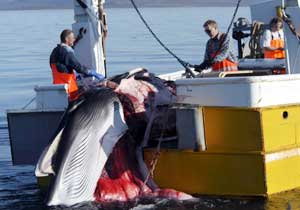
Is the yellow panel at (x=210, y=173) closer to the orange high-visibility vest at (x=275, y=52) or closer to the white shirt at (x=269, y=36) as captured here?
the orange high-visibility vest at (x=275, y=52)

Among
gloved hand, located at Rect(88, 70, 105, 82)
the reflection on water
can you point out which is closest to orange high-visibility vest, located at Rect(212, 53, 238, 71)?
gloved hand, located at Rect(88, 70, 105, 82)

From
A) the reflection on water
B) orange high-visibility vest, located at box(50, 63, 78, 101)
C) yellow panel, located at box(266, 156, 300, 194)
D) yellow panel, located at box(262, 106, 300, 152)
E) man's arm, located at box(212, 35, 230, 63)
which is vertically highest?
man's arm, located at box(212, 35, 230, 63)

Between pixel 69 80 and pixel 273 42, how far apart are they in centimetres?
386

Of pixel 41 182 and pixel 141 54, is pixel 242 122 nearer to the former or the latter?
pixel 41 182

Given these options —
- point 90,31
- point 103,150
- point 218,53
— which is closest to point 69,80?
point 90,31

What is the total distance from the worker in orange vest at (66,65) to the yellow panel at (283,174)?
303 cm

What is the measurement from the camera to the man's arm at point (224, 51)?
44.1 ft

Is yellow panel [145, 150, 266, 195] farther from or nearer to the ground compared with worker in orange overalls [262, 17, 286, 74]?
nearer to the ground

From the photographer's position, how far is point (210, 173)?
11.8 m

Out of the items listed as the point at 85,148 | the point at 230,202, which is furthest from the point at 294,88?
the point at 85,148

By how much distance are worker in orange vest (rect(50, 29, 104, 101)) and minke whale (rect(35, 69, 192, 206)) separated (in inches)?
29.2

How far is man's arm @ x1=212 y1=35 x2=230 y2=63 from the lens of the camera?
13.4 m

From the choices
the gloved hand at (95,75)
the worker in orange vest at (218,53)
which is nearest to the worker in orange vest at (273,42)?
the worker in orange vest at (218,53)

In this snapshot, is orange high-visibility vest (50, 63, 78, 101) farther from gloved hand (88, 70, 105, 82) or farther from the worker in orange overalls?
the worker in orange overalls
